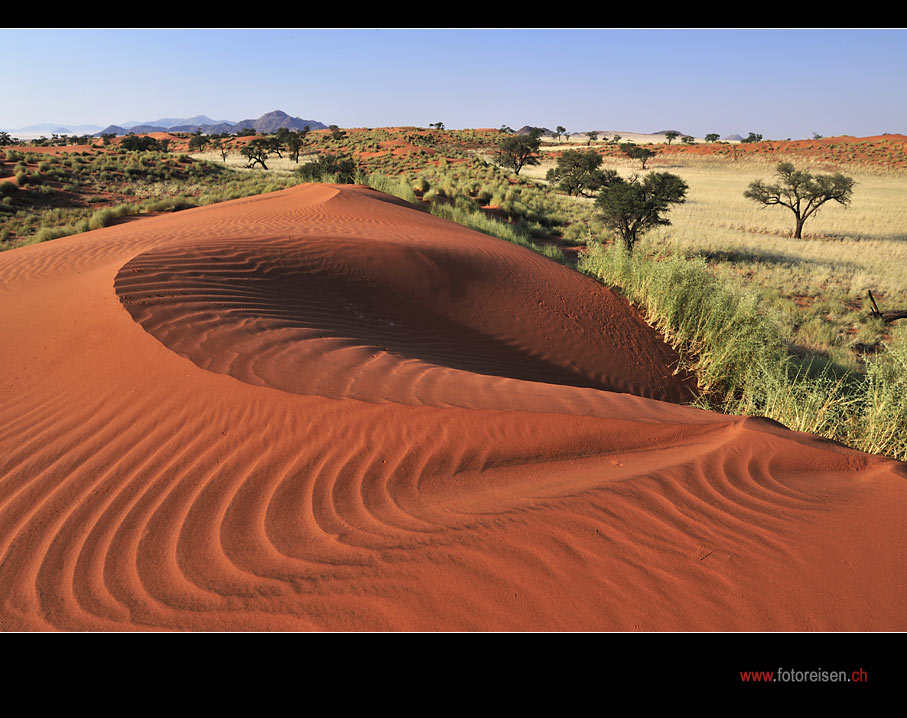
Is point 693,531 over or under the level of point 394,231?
under

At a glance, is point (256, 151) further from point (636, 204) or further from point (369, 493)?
point (369, 493)

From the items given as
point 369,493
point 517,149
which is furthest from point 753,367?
point 517,149

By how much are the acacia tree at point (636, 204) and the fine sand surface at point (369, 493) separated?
46.8ft

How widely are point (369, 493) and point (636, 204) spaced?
17307 mm

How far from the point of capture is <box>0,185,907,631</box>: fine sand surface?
7.38ft

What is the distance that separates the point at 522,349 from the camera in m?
7.14

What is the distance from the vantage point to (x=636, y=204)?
1778 centimetres

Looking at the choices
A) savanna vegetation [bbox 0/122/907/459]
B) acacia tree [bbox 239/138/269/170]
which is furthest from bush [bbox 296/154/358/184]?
acacia tree [bbox 239/138/269/170]

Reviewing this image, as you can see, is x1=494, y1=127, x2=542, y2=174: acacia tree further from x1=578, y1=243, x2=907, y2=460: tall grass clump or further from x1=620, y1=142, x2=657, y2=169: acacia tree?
x1=578, y1=243, x2=907, y2=460: tall grass clump

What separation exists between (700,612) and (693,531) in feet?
1.88

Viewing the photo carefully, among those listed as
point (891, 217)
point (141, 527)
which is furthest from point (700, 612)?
point (891, 217)

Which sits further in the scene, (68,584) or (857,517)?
(857,517)

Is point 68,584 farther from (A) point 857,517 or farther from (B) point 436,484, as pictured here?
(A) point 857,517

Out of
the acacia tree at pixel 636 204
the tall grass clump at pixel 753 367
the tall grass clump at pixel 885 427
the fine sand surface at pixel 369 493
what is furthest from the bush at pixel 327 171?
the tall grass clump at pixel 885 427
